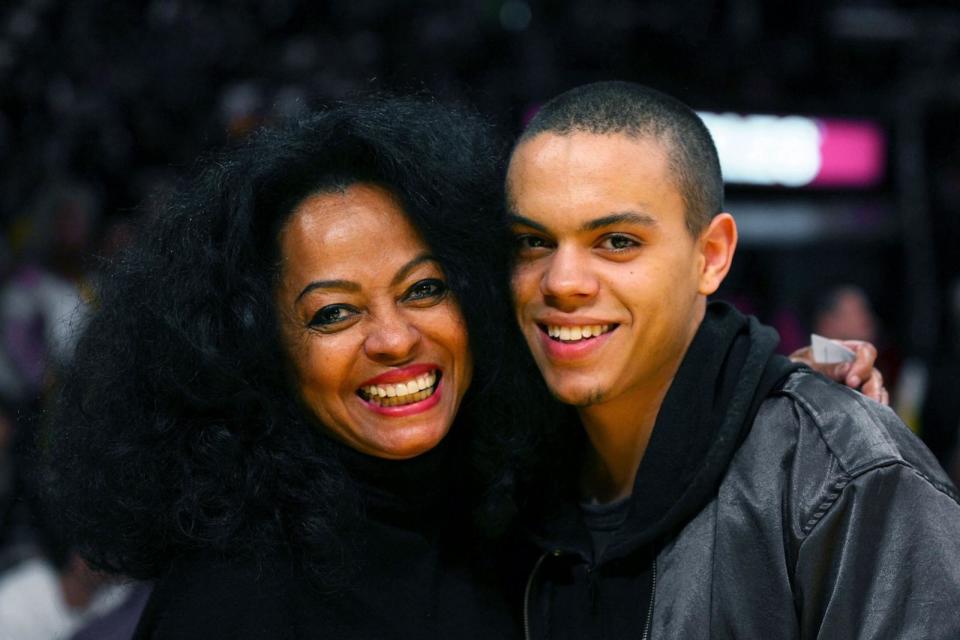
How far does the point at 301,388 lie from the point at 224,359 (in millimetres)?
197

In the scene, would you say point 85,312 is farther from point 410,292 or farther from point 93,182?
point 93,182

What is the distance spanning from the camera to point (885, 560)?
2039 mm

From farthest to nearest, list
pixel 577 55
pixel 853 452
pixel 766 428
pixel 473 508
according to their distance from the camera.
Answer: pixel 577 55
pixel 473 508
pixel 766 428
pixel 853 452

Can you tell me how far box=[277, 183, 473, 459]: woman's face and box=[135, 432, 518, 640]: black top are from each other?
105 millimetres

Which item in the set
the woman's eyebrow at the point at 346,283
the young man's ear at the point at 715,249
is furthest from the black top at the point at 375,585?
the young man's ear at the point at 715,249

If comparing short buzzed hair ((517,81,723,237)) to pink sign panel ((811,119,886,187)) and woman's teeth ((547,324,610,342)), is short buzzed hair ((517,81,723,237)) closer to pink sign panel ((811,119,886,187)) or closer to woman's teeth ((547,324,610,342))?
woman's teeth ((547,324,610,342))

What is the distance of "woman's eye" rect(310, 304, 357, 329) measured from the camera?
2.46 m

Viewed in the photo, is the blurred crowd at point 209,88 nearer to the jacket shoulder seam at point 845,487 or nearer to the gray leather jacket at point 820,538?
the gray leather jacket at point 820,538

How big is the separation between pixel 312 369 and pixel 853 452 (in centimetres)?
106

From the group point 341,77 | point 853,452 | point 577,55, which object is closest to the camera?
point 853,452

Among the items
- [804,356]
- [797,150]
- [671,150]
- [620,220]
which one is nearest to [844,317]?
[797,150]

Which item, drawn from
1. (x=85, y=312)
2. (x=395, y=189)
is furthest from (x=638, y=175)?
(x=85, y=312)

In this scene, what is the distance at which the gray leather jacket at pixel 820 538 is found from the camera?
202 centimetres

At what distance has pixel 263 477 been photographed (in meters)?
2.42
